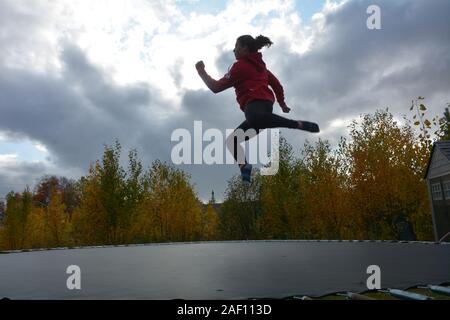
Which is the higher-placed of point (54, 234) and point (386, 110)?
point (386, 110)

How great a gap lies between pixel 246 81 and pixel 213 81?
0.93 ft

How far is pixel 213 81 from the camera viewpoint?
3.43 meters

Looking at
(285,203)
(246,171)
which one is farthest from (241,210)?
(246,171)

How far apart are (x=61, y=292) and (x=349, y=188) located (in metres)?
16.0

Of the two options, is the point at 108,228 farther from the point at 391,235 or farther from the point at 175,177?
the point at 391,235

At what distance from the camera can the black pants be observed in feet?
10.7

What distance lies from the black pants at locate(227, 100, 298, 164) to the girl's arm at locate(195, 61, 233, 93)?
26 cm

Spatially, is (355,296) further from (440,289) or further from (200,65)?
(200,65)

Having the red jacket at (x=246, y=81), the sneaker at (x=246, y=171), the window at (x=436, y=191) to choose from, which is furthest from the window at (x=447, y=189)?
the red jacket at (x=246, y=81)

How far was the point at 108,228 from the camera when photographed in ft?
65.5

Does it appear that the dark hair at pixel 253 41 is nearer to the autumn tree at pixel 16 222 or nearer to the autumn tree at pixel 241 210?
the autumn tree at pixel 241 210

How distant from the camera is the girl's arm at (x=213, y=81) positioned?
3.38 m

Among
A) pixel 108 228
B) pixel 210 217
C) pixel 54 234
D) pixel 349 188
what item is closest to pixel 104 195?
pixel 108 228
